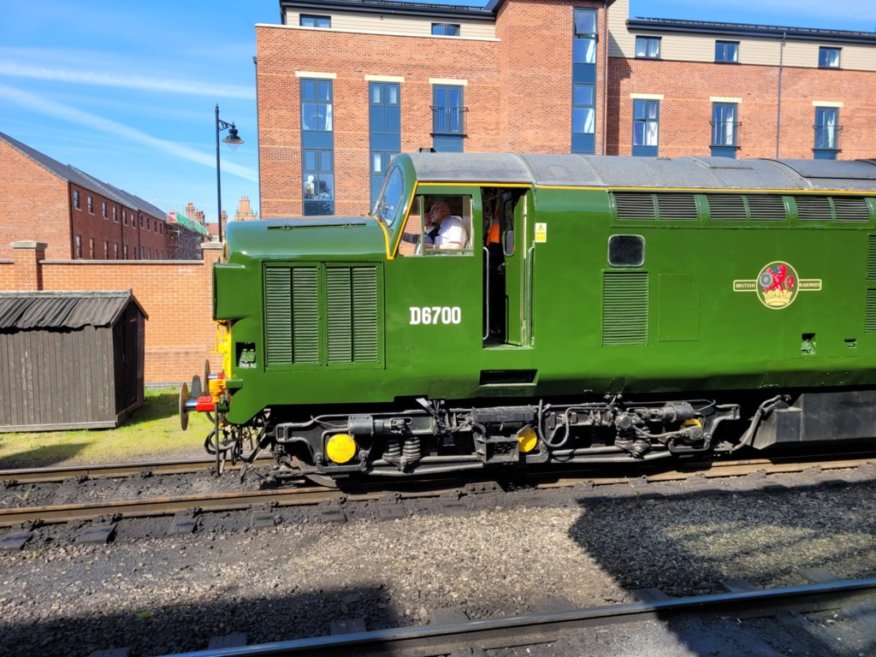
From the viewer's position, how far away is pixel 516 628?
382 cm

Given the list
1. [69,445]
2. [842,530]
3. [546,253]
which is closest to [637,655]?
[842,530]

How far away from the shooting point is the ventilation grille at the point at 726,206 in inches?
248

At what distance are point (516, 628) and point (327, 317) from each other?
3.14 m

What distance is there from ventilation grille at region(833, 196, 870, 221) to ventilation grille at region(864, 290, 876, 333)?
84 centimetres

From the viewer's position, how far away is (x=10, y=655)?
362 centimetres

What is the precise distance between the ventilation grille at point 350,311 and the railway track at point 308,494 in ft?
5.00

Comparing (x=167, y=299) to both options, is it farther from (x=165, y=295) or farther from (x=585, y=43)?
(x=585, y=43)

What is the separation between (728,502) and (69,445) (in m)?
9.11

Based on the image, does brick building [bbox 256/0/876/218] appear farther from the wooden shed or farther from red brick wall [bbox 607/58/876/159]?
the wooden shed

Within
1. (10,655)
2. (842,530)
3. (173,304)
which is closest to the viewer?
(10,655)

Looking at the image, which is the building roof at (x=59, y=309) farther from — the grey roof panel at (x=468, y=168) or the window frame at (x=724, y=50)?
the window frame at (x=724, y=50)

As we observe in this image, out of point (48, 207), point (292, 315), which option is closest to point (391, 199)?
point (292, 315)

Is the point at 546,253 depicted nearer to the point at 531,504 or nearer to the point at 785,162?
the point at 531,504

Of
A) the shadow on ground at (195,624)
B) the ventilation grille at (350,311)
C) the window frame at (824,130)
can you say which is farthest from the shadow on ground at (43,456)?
the window frame at (824,130)
